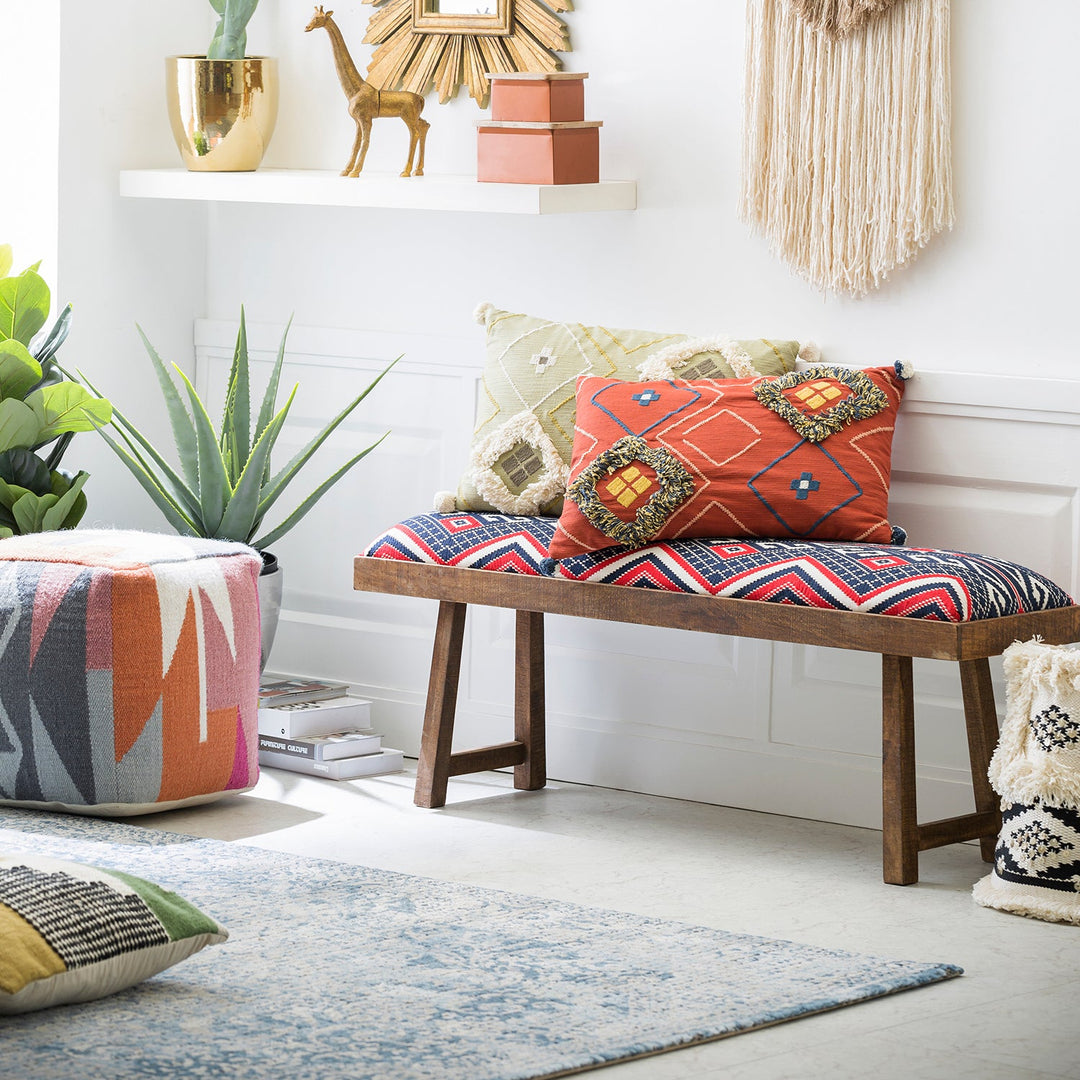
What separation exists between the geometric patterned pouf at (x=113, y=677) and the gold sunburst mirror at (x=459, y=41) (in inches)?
45.9

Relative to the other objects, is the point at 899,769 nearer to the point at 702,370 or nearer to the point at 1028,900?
the point at 1028,900

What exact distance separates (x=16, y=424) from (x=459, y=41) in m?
1.18

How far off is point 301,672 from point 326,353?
0.72 meters

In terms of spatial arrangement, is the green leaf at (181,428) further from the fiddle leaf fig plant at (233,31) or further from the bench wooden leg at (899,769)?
the bench wooden leg at (899,769)

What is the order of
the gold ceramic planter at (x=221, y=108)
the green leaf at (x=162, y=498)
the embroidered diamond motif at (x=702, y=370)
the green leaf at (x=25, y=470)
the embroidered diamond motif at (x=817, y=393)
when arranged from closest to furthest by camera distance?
the embroidered diamond motif at (x=817, y=393)
the embroidered diamond motif at (x=702, y=370)
the green leaf at (x=25, y=470)
the green leaf at (x=162, y=498)
the gold ceramic planter at (x=221, y=108)

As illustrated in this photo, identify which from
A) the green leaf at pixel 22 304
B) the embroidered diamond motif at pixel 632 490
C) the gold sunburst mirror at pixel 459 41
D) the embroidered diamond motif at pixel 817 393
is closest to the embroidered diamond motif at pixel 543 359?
the embroidered diamond motif at pixel 632 490

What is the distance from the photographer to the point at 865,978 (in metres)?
2.50

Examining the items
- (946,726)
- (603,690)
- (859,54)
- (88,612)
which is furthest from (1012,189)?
(88,612)

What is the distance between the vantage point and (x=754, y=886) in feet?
9.89

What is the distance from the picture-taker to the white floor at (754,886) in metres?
2.26

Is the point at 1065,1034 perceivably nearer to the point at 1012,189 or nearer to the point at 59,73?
the point at 1012,189

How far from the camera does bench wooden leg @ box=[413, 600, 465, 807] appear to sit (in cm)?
349

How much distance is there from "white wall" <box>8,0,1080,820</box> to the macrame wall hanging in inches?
2.0

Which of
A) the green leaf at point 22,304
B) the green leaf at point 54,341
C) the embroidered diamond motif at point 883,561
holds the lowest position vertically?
the embroidered diamond motif at point 883,561
